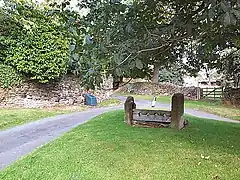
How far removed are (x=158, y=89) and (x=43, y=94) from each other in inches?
575

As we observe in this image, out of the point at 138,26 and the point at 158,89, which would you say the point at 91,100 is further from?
the point at 138,26

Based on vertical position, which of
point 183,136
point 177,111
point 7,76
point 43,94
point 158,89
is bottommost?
point 183,136

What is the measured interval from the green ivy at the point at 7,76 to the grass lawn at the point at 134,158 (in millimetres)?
8075

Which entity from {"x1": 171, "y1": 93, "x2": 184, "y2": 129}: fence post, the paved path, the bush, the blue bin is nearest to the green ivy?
the bush

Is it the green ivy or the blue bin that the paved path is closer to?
the green ivy

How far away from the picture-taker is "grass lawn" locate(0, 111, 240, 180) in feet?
15.8

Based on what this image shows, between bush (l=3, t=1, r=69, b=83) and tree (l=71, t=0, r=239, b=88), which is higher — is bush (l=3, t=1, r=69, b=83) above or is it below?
above

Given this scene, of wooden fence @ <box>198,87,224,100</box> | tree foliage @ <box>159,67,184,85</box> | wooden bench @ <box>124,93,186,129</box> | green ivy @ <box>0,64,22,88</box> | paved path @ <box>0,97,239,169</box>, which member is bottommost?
paved path @ <box>0,97,239,169</box>

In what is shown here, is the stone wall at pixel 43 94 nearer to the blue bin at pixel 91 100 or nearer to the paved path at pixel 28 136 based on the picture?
the blue bin at pixel 91 100

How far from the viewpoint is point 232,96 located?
20.1 metres

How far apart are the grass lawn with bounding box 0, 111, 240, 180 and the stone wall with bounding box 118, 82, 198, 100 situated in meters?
18.8

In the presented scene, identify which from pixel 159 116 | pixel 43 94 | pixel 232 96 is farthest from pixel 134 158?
pixel 232 96

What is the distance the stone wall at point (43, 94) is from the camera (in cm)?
1488

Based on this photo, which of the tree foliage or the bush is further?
the tree foliage
